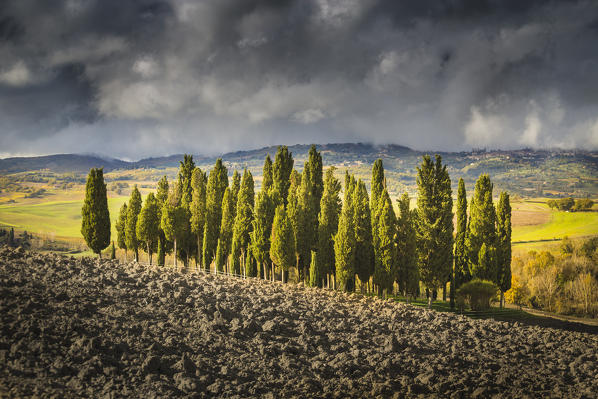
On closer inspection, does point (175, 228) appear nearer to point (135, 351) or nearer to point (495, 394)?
point (135, 351)

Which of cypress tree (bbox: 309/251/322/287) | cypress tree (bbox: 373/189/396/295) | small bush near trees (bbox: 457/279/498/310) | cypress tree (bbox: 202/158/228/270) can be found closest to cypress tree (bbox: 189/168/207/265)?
cypress tree (bbox: 202/158/228/270)

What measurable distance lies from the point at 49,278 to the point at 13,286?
108 inches

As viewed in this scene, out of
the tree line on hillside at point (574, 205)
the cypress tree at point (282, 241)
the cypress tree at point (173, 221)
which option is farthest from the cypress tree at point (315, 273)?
the tree line on hillside at point (574, 205)

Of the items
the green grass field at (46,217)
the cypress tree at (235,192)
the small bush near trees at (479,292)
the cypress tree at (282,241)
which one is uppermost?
the cypress tree at (235,192)

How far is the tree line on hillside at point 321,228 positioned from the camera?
3566 centimetres

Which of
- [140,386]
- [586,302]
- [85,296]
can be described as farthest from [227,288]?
[586,302]

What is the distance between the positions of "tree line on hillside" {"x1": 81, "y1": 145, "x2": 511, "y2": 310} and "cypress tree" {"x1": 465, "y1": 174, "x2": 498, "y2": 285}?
0.11m

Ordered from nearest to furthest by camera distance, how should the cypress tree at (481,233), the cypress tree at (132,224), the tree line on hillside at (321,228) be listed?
the tree line on hillside at (321,228)
the cypress tree at (481,233)
the cypress tree at (132,224)

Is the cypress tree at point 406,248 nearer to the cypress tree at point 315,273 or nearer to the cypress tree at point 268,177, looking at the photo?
the cypress tree at point 315,273

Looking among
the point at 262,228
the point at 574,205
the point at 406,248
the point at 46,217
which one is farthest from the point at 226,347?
the point at 574,205

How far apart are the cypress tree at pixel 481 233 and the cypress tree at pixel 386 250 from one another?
12.9 m

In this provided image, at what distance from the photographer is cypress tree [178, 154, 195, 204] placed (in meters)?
49.9

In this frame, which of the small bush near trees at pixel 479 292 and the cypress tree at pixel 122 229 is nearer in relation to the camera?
the small bush near trees at pixel 479 292

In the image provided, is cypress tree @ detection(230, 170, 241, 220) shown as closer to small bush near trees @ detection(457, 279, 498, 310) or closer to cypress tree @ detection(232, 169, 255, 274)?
cypress tree @ detection(232, 169, 255, 274)
